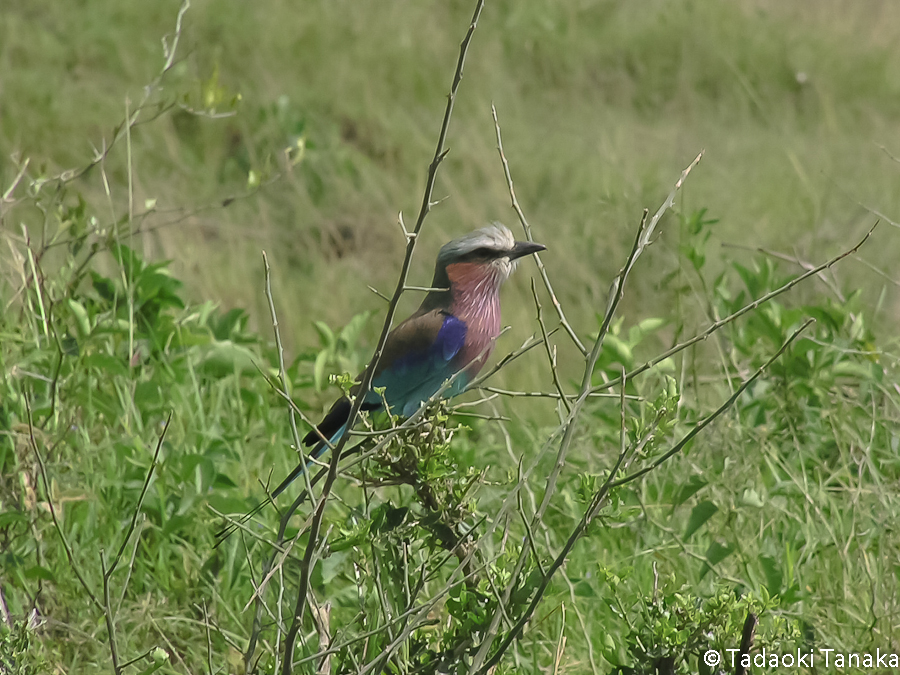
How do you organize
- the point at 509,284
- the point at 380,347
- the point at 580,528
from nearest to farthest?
1. the point at 380,347
2. the point at 580,528
3. the point at 509,284

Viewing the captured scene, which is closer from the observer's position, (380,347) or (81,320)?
(380,347)

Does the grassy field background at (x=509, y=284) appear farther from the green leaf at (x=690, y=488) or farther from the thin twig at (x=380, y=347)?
the thin twig at (x=380, y=347)

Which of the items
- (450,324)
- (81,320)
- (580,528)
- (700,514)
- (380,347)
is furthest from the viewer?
(81,320)

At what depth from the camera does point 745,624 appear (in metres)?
1.43

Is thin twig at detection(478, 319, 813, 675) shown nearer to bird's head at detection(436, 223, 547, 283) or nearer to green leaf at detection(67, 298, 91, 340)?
bird's head at detection(436, 223, 547, 283)

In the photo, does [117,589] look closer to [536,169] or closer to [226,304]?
[226,304]

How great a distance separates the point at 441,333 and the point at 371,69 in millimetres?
5046

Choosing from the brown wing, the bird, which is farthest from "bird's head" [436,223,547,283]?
the brown wing

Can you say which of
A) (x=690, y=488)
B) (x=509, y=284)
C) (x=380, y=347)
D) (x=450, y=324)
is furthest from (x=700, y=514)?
(x=509, y=284)

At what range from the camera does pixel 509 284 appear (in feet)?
15.1

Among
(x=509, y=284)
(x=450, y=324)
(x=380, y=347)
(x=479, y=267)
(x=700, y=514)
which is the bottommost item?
(x=509, y=284)

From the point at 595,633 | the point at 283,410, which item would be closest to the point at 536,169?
the point at 283,410

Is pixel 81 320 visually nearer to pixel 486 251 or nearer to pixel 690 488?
pixel 486 251

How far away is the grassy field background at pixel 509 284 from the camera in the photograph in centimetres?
211
